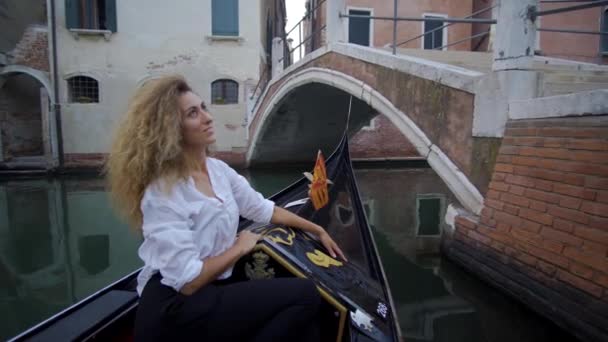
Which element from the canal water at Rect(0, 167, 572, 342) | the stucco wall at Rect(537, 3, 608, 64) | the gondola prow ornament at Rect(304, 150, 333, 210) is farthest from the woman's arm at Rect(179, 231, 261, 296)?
the stucco wall at Rect(537, 3, 608, 64)

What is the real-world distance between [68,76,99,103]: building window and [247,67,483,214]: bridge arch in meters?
2.79

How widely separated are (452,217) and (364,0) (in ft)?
17.2

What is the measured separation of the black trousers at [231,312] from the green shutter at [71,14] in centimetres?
594

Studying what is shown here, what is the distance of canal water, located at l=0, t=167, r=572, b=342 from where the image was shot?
60.0 inches

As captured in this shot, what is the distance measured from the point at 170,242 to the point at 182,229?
0.9 inches

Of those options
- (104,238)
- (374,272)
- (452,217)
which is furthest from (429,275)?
(104,238)

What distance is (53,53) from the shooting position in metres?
5.46

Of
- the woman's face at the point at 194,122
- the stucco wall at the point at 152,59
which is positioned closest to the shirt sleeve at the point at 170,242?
the woman's face at the point at 194,122

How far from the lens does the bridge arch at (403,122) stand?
1831 mm

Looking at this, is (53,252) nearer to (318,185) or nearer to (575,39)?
(318,185)

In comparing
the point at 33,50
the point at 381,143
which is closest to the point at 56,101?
the point at 33,50

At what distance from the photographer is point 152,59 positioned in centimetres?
575

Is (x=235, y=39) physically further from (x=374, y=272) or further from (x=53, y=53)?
(x=374, y=272)

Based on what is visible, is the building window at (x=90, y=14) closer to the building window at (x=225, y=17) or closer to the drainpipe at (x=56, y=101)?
the drainpipe at (x=56, y=101)
